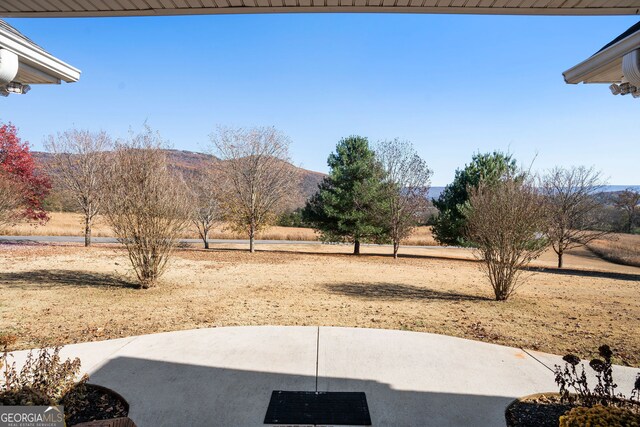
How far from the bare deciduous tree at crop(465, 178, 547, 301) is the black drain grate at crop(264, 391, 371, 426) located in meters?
6.11

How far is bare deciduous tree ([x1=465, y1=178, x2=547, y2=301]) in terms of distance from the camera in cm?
793

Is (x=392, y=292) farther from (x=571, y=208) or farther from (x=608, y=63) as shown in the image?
(x=571, y=208)

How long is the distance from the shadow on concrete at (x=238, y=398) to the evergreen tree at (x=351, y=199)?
52.7ft

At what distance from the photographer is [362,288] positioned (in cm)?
946

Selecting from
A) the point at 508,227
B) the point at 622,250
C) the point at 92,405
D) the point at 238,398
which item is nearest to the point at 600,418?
the point at 238,398

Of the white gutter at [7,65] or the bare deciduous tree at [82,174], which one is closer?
the white gutter at [7,65]

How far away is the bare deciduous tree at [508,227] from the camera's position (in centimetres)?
793

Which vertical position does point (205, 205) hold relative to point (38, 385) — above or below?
above

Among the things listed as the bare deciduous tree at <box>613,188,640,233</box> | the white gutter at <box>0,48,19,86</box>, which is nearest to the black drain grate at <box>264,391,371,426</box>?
the white gutter at <box>0,48,19,86</box>

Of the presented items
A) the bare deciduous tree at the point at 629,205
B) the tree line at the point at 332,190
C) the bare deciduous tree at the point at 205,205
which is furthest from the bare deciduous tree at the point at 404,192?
the bare deciduous tree at the point at 629,205

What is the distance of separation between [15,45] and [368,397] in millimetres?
3929

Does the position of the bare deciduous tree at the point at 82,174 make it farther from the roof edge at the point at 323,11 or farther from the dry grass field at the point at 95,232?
the roof edge at the point at 323,11

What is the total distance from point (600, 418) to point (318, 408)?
201cm

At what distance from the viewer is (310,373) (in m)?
3.77
